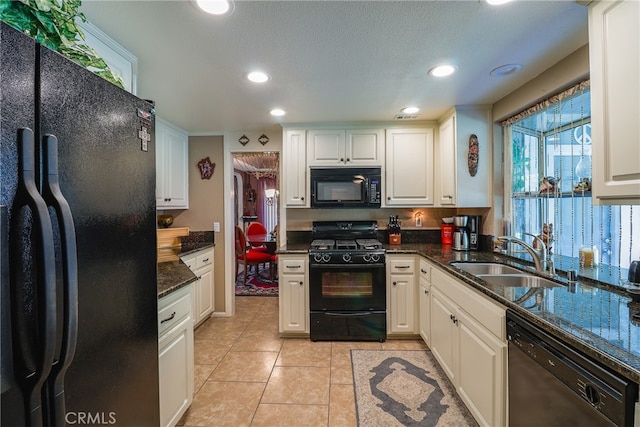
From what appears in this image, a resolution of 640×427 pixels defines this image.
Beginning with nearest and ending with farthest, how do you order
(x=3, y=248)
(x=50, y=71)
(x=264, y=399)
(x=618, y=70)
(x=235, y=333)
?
(x=3, y=248) < (x=50, y=71) < (x=618, y=70) < (x=264, y=399) < (x=235, y=333)

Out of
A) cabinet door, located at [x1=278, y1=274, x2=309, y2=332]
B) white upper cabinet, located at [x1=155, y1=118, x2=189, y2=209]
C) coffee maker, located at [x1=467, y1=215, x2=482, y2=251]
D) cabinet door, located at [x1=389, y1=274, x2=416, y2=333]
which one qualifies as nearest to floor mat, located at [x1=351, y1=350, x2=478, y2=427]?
cabinet door, located at [x1=389, y1=274, x2=416, y2=333]

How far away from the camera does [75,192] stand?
0.77 m

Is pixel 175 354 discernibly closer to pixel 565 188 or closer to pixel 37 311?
pixel 37 311

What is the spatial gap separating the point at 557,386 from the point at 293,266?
2.17 m

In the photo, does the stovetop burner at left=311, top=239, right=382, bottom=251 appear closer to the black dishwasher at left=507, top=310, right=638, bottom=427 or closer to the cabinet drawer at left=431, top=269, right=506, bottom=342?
the cabinet drawer at left=431, top=269, right=506, bottom=342

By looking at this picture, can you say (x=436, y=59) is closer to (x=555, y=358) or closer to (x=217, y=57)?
(x=217, y=57)

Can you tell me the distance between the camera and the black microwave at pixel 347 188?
10.2 feet

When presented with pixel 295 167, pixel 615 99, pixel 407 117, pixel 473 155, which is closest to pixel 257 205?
pixel 295 167

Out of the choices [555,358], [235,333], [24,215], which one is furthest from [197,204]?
[555,358]

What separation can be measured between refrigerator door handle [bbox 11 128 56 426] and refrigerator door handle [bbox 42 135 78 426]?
0.10 ft

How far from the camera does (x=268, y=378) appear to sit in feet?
7.32

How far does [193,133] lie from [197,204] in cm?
87

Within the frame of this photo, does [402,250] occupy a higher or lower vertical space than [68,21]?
lower

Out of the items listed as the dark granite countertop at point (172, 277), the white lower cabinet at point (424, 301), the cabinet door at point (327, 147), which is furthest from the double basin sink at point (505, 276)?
the dark granite countertop at point (172, 277)
